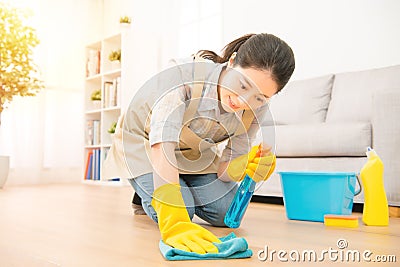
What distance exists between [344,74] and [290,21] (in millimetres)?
738

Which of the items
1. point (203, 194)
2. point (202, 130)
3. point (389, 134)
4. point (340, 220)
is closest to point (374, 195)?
point (340, 220)

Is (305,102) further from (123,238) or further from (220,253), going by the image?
(220,253)

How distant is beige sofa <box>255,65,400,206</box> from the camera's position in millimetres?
2016

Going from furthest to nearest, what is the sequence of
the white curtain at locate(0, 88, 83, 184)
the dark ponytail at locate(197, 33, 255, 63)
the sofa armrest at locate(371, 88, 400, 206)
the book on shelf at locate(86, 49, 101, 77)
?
1. the book on shelf at locate(86, 49, 101, 77)
2. the white curtain at locate(0, 88, 83, 184)
3. the sofa armrest at locate(371, 88, 400, 206)
4. the dark ponytail at locate(197, 33, 255, 63)

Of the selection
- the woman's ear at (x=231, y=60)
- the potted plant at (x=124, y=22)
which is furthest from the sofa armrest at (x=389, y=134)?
the potted plant at (x=124, y=22)

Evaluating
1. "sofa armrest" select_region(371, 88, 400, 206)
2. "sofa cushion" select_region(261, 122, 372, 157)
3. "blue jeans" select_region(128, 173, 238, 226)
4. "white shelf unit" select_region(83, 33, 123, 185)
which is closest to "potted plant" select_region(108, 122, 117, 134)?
"white shelf unit" select_region(83, 33, 123, 185)

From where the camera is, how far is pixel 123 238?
4.43 feet

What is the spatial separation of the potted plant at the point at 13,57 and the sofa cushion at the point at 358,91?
2493mm

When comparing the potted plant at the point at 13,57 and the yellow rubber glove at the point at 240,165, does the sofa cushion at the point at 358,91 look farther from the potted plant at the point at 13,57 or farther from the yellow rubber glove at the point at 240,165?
the potted plant at the point at 13,57

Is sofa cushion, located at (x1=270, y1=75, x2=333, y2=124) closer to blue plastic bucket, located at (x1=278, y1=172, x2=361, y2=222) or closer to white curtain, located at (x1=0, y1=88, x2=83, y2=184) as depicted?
blue plastic bucket, located at (x1=278, y1=172, x2=361, y2=222)

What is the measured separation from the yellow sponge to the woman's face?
75 cm

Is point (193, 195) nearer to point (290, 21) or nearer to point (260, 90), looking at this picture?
point (260, 90)

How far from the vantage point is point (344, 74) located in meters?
2.91


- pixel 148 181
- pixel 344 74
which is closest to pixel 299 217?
pixel 148 181
